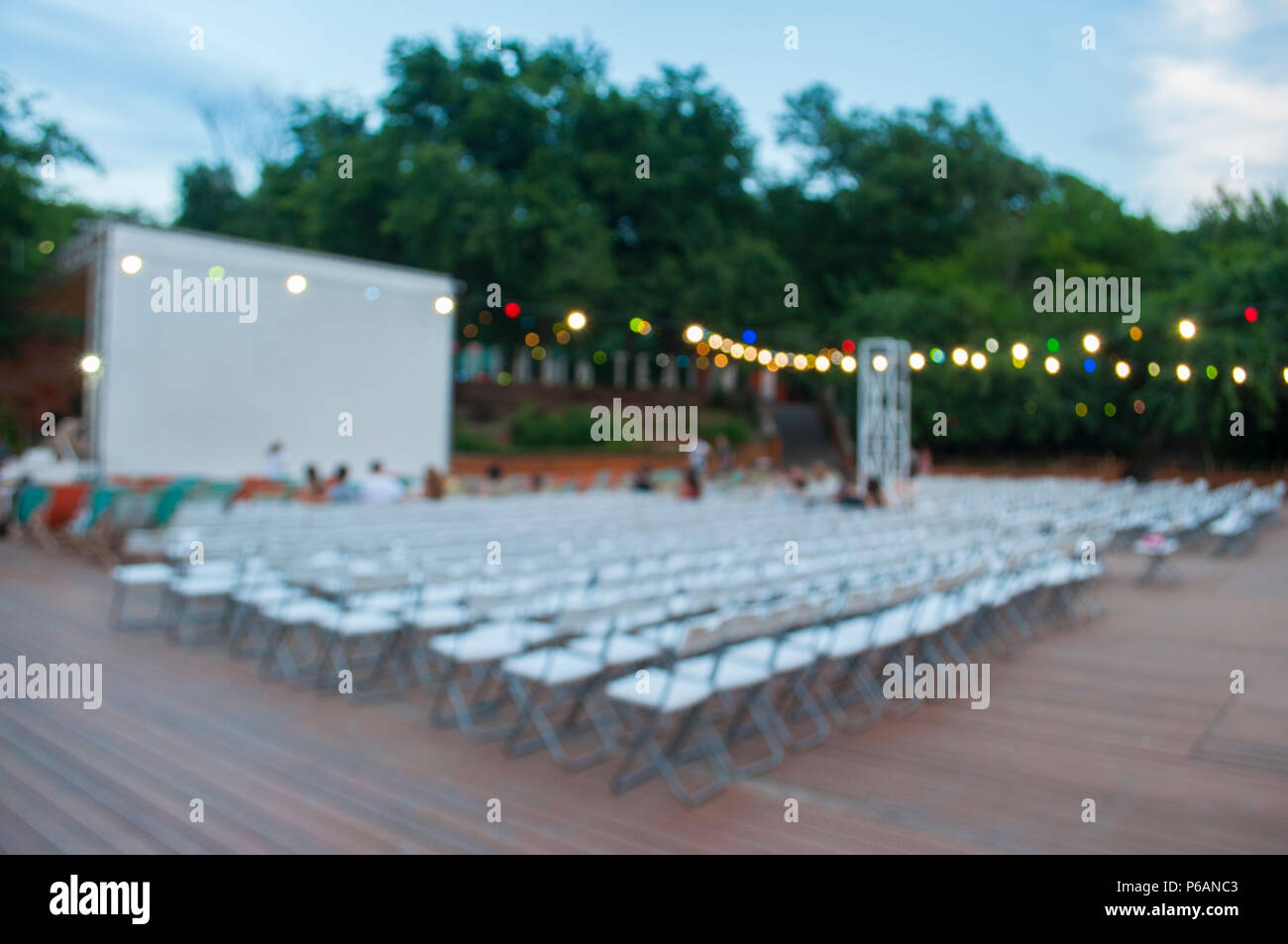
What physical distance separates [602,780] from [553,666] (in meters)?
0.56

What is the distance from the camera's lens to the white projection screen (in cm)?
1342

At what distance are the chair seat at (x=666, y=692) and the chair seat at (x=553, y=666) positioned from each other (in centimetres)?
23

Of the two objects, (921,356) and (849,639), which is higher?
(921,356)

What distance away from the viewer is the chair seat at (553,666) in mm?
4047

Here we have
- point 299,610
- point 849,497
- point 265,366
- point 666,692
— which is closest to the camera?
point 666,692

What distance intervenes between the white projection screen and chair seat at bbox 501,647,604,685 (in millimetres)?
11286

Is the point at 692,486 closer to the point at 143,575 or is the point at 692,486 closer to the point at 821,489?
Result: the point at 821,489

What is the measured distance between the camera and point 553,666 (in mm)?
4164

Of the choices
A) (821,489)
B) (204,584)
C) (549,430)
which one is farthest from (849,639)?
(549,430)

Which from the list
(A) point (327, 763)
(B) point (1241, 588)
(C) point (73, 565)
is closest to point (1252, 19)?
(B) point (1241, 588)

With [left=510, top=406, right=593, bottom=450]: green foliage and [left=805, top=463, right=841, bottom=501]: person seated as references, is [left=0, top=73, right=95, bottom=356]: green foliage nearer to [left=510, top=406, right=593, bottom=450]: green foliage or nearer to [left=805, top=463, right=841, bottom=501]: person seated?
[left=510, top=406, right=593, bottom=450]: green foliage

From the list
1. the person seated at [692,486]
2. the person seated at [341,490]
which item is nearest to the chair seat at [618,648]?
the person seated at [341,490]

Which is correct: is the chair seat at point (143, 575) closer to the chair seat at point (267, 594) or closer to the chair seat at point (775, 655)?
the chair seat at point (267, 594)

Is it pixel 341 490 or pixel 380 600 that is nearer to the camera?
pixel 380 600
